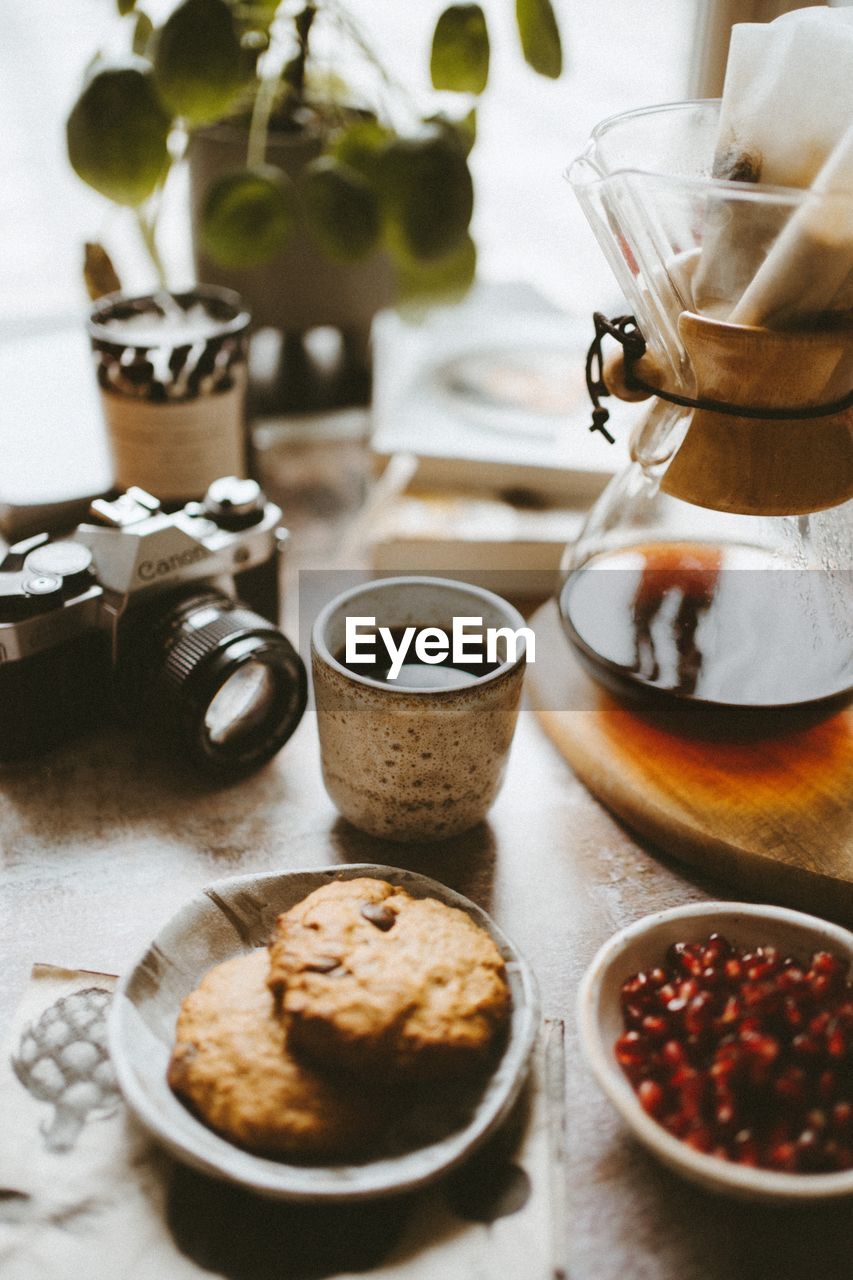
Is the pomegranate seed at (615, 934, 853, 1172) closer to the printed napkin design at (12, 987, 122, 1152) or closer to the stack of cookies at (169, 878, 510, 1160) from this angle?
the stack of cookies at (169, 878, 510, 1160)

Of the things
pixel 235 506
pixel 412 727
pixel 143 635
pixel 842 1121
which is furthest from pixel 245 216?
pixel 842 1121

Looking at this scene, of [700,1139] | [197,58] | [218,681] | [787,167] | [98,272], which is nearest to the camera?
[700,1139]

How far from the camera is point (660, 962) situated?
53 centimetres

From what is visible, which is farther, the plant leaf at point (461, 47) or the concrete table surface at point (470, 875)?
the plant leaf at point (461, 47)

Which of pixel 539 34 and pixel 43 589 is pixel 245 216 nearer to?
pixel 539 34

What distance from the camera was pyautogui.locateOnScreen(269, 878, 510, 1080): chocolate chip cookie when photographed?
1.49 feet

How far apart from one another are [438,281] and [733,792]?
22.9 inches

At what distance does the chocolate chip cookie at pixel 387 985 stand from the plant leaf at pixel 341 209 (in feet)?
1.94

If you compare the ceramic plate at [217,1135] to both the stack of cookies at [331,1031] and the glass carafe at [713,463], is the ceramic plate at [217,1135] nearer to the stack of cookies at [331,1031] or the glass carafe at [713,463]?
the stack of cookies at [331,1031]

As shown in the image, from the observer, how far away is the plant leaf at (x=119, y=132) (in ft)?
2.70

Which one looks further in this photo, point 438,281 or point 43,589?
point 438,281

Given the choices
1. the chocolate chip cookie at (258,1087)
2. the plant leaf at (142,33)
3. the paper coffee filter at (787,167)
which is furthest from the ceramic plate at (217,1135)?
the plant leaf at (142,33)

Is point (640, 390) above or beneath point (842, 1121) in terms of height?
above

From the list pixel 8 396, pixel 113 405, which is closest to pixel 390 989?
pixel 113 405
